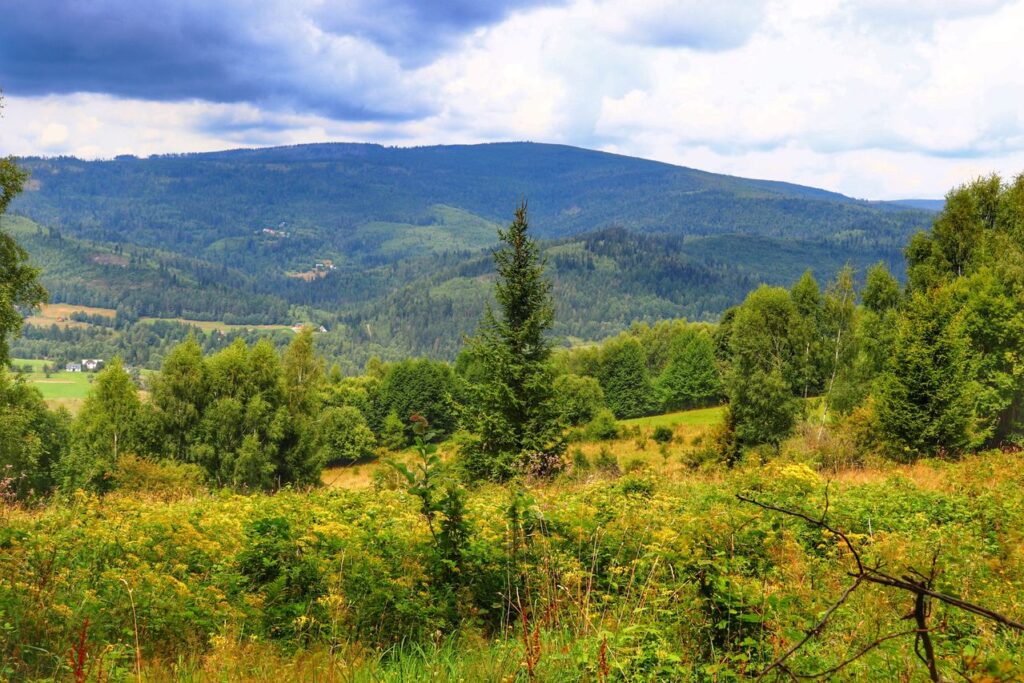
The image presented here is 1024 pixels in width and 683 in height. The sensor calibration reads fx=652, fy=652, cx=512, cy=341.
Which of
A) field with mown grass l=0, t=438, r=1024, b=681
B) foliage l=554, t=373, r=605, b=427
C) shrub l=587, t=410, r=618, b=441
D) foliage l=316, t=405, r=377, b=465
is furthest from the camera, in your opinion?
foliage l=554, t=373, r=605, b=427

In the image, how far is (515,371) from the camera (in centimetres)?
1997

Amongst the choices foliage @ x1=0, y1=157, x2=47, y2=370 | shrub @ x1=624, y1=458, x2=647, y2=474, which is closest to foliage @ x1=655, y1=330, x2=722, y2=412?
shrub @ x1=624, y1=458, x2=647, y2=474

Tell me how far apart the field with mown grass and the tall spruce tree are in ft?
38.9

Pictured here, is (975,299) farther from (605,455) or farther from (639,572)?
(639,572)

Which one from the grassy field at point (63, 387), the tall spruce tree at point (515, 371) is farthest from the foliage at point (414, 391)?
the grassy field at point (63, 387)

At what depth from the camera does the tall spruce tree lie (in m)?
19.7

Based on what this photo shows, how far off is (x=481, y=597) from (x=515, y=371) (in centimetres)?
1478

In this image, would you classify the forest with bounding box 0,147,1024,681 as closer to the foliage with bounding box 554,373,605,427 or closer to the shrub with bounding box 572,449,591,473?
the shrub with bounding box 572,449,591,473

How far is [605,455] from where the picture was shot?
32469 millimetres

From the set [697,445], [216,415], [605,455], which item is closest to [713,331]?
[697,445]

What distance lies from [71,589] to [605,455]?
1147 inches

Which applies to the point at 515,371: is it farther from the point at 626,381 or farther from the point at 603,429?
the point at 626,381

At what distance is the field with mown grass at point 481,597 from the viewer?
3.72m

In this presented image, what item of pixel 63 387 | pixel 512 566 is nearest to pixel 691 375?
pixel 512 566
